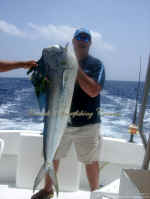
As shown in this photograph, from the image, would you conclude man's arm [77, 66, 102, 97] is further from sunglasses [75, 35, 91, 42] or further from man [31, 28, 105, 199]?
sunglasses [75, 35, 91, 42]

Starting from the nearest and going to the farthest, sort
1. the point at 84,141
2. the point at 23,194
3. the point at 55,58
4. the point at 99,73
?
the point at 55,58 → the point at 99,73 → the point at 84,141 → the point at 23,194

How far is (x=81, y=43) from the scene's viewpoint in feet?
4.89

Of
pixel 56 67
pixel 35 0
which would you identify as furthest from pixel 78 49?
pixel 35 0

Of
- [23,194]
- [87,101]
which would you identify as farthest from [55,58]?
[23,194]

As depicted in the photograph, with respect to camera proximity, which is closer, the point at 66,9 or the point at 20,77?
the point at 20,77

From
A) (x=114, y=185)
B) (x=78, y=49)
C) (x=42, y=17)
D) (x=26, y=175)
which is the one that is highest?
(x=42, y=17)

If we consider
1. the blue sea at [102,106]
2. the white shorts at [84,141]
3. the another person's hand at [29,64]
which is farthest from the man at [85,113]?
the another person's hand at [29,64]

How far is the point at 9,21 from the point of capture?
1.76 m

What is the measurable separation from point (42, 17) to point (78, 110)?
2.29 feet

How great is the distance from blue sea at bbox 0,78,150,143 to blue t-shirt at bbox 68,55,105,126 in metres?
0.08

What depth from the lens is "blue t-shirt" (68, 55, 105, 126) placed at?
1.50 m

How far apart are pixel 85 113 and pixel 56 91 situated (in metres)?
0.28

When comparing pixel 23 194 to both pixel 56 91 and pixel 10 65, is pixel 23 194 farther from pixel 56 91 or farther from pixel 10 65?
pixel 10 65

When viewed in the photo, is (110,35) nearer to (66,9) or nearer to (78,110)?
(66,9)
